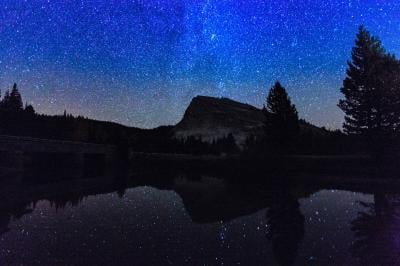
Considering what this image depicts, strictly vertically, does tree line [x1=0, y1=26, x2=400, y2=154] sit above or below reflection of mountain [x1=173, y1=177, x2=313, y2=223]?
above

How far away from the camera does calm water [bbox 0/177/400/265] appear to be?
8.20m

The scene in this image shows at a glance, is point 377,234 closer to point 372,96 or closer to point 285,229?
point 285,229

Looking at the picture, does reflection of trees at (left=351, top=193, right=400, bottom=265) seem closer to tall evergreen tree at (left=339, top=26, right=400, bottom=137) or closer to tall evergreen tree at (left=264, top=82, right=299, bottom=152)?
tall evergreen tree at (left=339, top=26, right=400, bottom=137)

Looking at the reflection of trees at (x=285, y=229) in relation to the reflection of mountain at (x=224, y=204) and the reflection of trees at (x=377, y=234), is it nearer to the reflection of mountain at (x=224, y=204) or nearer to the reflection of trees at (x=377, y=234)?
the reflection of mountain at (x=224, y=204)

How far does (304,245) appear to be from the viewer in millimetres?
9266

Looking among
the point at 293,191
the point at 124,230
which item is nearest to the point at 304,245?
the point at 124,230

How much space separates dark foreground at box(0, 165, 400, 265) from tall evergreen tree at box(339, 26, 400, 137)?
71.0 feet

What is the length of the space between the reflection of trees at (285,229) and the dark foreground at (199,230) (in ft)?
0.09

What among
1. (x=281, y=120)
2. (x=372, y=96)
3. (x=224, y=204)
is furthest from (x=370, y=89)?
(x=224, y=204)

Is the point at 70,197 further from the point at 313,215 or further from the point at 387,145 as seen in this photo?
the point at 387,145

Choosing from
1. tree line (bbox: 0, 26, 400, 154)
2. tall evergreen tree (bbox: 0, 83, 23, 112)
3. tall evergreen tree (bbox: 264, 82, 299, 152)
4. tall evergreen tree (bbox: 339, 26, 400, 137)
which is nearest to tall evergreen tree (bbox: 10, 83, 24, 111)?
tall evergreen tree (bbox: 0, 83, 23, 112)

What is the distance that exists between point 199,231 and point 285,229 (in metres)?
2.89

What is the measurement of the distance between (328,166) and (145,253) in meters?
36.8

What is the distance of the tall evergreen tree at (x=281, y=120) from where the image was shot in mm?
50719
